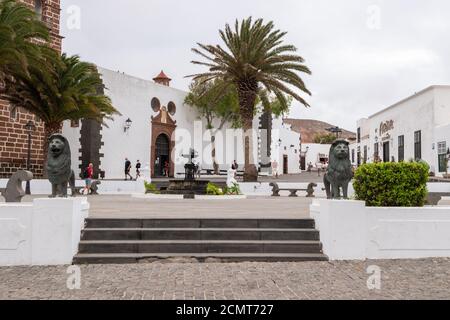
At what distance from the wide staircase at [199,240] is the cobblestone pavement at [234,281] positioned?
256 millimetres

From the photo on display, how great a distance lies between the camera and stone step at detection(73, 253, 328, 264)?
6.66 meters

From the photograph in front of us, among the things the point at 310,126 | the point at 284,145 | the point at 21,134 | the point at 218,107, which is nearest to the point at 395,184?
the point at 21,134

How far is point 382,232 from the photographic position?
7109 mm

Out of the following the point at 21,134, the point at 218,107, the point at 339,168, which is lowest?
the point at 339,168

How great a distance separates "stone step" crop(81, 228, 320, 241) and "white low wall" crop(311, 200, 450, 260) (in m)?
0.47

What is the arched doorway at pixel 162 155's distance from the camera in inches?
1292

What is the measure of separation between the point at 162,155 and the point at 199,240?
26601 millimetres

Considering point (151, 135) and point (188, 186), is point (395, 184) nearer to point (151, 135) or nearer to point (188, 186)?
point (188, 186)

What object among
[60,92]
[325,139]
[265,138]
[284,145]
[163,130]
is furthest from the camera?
[325,139]

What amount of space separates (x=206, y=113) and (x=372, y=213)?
29.9m

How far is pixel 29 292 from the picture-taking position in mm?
5105

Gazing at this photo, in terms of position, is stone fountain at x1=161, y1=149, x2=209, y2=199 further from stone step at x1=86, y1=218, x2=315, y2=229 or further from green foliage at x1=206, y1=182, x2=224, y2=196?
stone step at x1=86, y1=218, x2=315, y2=229
